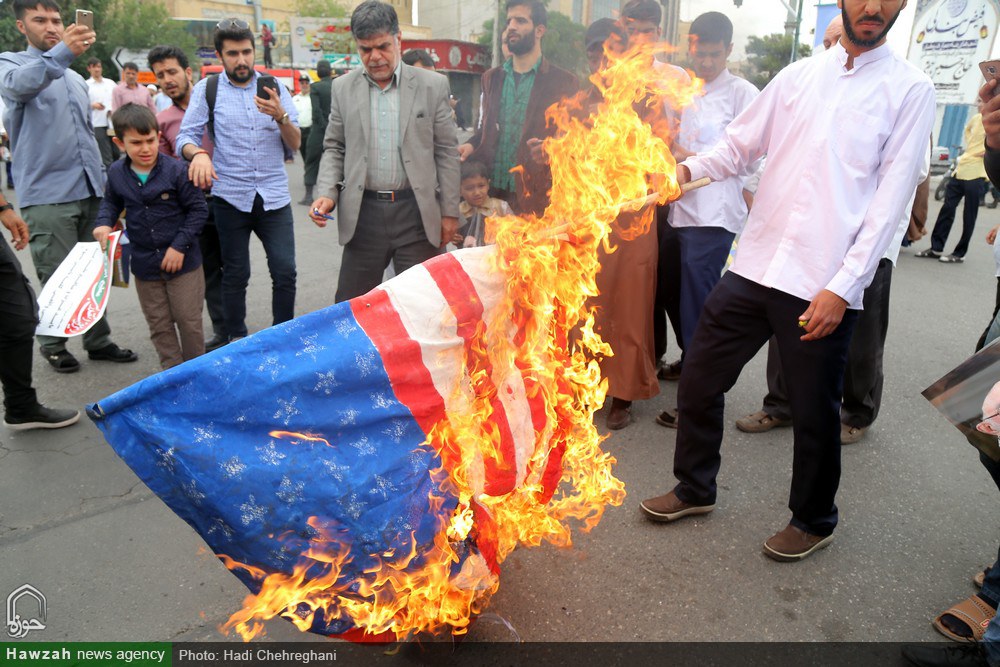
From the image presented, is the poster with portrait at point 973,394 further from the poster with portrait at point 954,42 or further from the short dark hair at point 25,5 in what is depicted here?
the poster with portrait at point 954,42

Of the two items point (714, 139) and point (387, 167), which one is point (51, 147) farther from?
point (714, 139)

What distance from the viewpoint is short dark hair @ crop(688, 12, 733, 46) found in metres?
4.04

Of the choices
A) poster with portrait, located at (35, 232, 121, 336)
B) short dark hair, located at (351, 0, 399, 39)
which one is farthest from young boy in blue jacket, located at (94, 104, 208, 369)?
short dark hair, located at (351, 0, 399, 39)

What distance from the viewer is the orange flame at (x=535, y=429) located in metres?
2.04

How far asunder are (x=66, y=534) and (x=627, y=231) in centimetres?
313

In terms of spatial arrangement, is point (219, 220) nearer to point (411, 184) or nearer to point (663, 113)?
point (411, 184)

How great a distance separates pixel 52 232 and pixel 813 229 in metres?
4.69

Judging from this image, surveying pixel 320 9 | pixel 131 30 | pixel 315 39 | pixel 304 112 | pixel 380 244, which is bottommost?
pixel 380 244

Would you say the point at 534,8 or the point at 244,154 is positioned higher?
the point at 534,8

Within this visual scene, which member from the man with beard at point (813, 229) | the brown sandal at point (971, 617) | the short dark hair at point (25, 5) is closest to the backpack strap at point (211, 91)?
the short dark hair at point (25, 5)

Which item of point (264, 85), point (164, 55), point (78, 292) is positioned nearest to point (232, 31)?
point (264, 85)

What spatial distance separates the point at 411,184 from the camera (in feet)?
13.7

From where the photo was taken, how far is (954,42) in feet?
56.8

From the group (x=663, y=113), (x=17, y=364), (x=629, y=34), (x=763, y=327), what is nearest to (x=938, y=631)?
(x=763, y=327)
